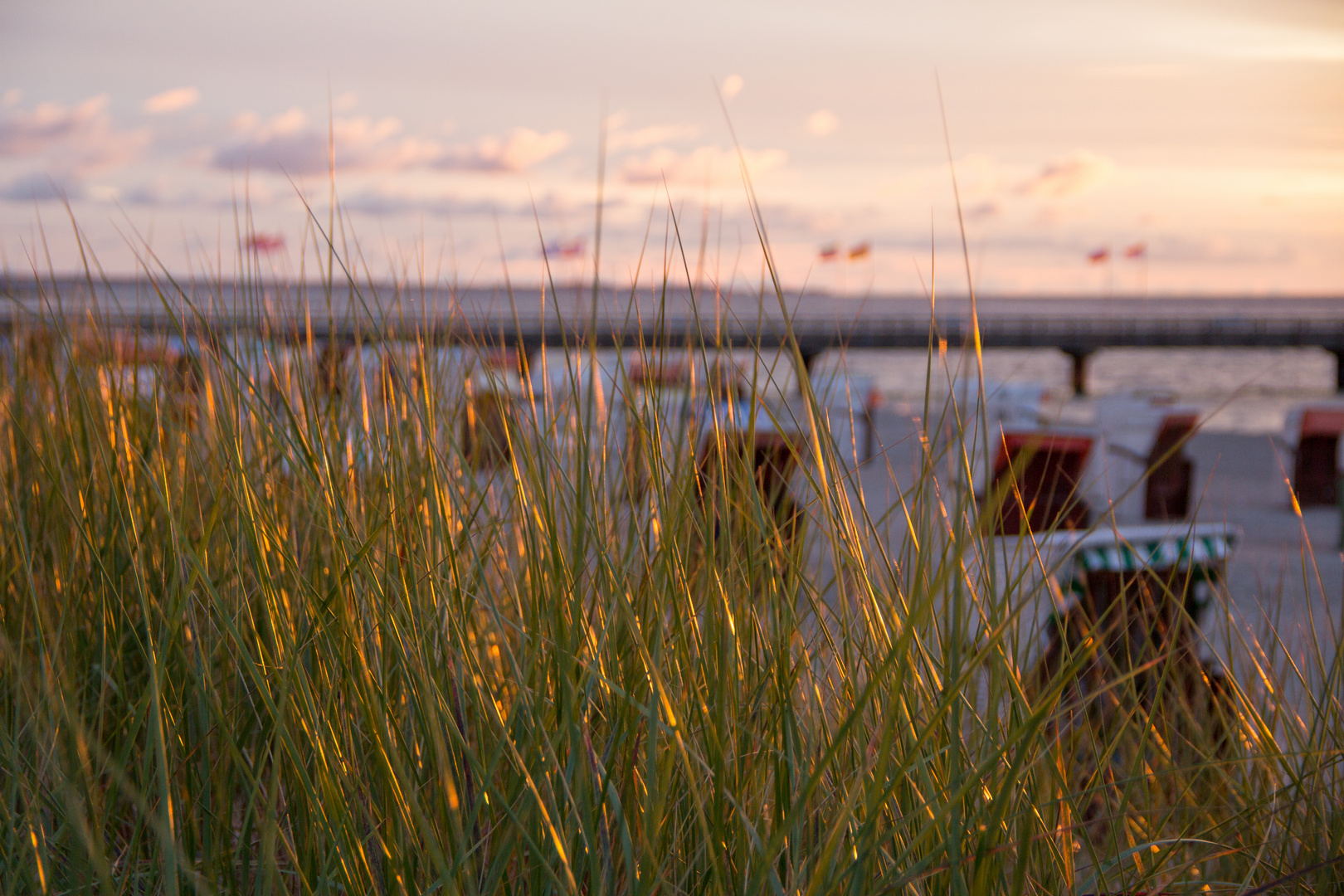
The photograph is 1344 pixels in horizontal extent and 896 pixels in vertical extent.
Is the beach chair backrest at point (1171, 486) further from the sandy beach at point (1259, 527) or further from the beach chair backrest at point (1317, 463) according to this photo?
the beach chair backrest at point (1317, 463)

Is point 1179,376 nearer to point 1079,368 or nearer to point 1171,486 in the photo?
point 1079,368

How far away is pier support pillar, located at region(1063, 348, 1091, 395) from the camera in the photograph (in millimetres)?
26922

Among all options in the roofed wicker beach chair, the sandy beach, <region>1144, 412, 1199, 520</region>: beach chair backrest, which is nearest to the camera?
the roofed wicker beach chair

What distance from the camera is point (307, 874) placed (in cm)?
92

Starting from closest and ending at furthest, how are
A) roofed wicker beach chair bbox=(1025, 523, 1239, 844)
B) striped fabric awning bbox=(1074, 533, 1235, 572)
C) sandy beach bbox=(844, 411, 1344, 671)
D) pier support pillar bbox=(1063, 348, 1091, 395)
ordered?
roofed wicker beach chair bbox=(1025, 523, 1239, 844) → striped fabric awning bbox=(1074, 533, 1235, 572) → sandy beach bbox=(844, 411, 1344, 671) → pier support pillar bbox=(1063, 348, 1091, 395)

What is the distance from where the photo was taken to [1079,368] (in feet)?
89.7

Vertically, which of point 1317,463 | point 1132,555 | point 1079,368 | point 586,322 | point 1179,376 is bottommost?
point 1179,376

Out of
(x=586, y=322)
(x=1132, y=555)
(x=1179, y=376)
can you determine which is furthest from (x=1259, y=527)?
(x=1179, y=376)

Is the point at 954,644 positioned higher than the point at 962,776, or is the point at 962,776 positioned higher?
the point at 954,644

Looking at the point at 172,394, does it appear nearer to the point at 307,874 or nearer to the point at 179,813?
the point at 179,813

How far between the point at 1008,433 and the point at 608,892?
4.88 meters

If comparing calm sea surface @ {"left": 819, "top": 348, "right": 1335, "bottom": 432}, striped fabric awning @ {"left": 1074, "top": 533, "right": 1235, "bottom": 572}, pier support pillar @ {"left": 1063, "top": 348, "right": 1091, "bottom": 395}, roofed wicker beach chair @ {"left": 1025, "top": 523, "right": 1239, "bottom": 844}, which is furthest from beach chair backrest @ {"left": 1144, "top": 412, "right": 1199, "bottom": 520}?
pier support pillar @ {"left": 1063, "top": 348, "right": 1091, "bottom": 395}

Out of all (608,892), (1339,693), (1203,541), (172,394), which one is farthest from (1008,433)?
(608,892)

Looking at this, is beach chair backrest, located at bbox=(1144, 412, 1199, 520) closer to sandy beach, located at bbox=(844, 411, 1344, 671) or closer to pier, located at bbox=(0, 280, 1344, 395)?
sandy beach, located at bbox=(844, 411, 1344, 671)
